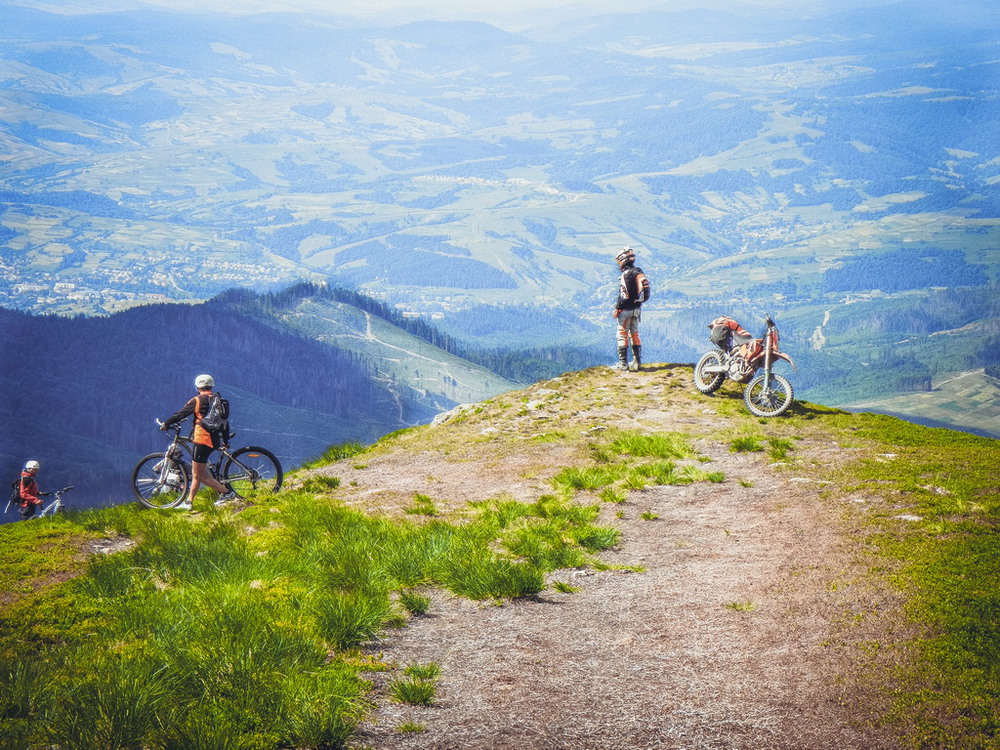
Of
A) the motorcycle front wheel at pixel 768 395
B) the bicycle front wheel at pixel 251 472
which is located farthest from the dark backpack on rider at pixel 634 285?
the bicycle front wheel at pixel 251 472

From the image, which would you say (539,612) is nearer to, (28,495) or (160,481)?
(160,481)

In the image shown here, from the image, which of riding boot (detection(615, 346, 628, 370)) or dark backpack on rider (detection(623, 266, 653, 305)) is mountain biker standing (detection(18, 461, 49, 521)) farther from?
dark backpack on rider (detection(623, 266, 653, 305))

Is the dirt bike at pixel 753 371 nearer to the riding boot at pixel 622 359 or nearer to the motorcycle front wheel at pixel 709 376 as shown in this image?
the motorcycle front wheel at pixel 709 376

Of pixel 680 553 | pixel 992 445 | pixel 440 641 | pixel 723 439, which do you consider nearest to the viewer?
pixel 440 641

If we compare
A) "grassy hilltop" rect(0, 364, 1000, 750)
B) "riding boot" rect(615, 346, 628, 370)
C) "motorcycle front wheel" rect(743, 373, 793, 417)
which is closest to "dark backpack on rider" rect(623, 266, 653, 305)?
"riding boot" rect(615, 346, 628, 370)

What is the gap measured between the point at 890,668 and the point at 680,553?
4524 mm

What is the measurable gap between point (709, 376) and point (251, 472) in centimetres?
1535

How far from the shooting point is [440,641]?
9.05 meters

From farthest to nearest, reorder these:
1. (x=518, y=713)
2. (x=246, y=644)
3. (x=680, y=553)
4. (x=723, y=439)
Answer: (x=723, y=439) < (x=680, y=553) < (x=246, y=644) < (x=518, y=713)

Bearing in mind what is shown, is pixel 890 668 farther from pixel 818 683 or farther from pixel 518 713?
pixel 518 713

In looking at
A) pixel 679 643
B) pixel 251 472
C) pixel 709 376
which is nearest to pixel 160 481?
pixel 251 472

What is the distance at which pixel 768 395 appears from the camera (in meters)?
21.8

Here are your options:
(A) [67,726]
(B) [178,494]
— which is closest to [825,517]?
(A) [67,726]

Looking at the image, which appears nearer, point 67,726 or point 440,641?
point 67,726
